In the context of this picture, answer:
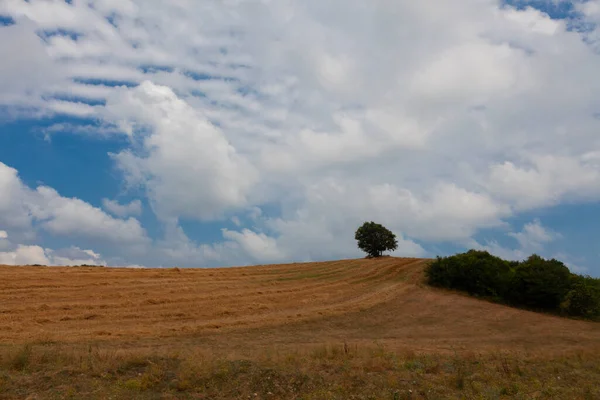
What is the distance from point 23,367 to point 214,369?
559 cm

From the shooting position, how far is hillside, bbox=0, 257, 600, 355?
23.0 m

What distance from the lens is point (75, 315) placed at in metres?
25.5

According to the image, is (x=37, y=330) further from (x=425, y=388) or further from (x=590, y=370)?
(x=590, y=370)

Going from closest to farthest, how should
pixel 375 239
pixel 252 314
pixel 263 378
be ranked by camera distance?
pixel 263 378, pixel 252 314, pixel 375 239

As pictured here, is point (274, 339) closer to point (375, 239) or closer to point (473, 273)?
point (473, 273)

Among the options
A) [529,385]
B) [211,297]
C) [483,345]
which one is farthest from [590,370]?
[211,297]

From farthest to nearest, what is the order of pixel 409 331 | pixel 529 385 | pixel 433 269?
pixel 433 269 → pixel 409 331 → pixel 529 385

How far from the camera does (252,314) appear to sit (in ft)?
99.1

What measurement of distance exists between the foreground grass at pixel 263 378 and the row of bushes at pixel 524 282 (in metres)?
27.3

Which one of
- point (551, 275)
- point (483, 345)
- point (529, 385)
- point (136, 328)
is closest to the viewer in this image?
point (529, 385)

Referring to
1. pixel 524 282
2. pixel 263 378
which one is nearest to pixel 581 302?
pixel 524 282

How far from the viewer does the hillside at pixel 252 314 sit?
23.0m

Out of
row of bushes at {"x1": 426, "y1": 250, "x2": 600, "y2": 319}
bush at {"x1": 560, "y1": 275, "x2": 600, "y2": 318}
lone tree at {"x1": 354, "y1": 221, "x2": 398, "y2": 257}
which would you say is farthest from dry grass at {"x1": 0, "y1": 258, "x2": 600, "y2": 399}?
lone tree at {"x1": 354, "y1": 221, "x2": 398, "y2": 257}

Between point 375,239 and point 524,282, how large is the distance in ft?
94.9
